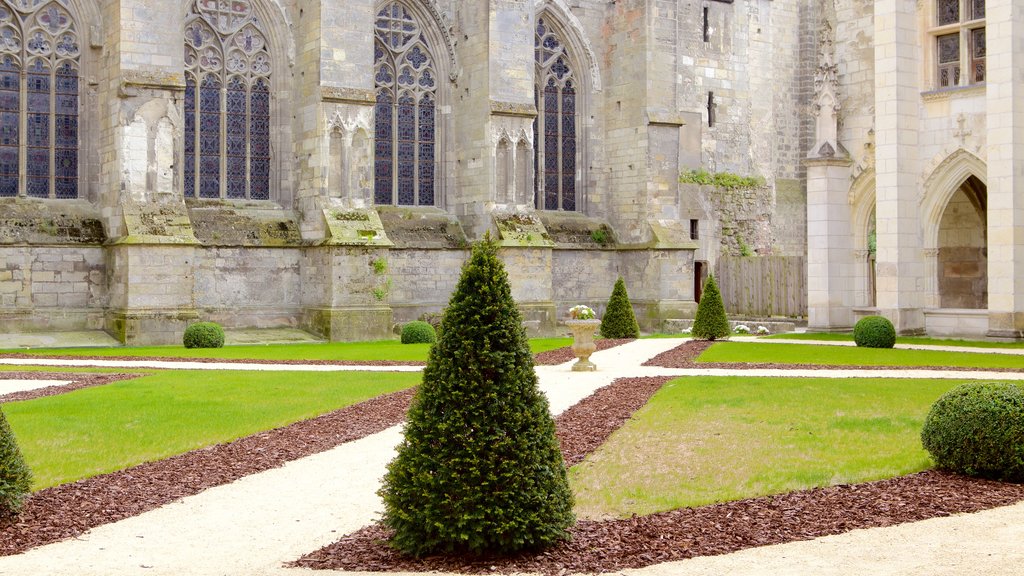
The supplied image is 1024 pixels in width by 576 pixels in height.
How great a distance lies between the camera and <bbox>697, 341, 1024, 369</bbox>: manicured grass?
19.8m

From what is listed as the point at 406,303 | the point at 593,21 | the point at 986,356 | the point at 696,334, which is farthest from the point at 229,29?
the point at 986,356

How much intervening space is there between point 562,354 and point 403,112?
35.8ft

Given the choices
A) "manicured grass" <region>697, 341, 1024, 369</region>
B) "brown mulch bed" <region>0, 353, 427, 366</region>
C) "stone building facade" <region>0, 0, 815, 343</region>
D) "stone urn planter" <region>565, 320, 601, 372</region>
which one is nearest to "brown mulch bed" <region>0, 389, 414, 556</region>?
"stone urn planter" <region>565, 320, 601, 372</region>

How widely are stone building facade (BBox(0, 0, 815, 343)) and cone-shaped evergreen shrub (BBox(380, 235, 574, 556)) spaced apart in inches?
738

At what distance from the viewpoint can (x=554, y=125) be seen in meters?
33.7

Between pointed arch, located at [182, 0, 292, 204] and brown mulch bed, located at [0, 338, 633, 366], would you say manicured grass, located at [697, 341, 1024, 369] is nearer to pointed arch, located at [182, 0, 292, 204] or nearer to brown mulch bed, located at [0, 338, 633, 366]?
brown mulch bed, located at [0, 338, 633, 366]

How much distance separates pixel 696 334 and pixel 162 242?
1220cm

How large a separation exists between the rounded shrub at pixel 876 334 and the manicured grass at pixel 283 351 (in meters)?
6.63

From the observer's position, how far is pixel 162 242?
80.6 feet

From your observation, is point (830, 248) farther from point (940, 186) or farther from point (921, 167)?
point (940, 186)

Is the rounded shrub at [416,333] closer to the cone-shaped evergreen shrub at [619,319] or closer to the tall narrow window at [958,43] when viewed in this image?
the cone-shaped evergreen shrub at [619,319]

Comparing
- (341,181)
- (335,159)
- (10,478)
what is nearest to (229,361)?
(341,181)

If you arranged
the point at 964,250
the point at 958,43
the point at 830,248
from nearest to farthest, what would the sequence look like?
1. the point at 958,43
2. the point at 830,248
3. the point at 964,250

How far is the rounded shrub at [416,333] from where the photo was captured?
85.0ft
